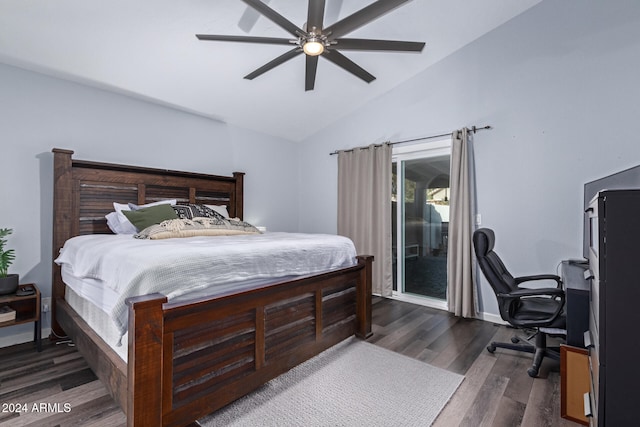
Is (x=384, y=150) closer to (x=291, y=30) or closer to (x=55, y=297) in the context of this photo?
(x=291, y=30)

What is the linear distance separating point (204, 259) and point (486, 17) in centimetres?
356

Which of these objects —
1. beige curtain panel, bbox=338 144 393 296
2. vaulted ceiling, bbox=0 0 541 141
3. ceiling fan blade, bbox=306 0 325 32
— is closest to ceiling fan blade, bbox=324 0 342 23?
vaulted ceiling, bbox=0 0 541 141

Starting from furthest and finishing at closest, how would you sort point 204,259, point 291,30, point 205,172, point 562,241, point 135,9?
point 205,172 < point 562,241 < point 135,9 < point 291,30 < point 204,259

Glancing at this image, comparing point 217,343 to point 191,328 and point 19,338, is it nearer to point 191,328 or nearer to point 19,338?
point 191,328

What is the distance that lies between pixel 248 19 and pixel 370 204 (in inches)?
100

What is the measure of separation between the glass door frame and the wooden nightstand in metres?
3.67

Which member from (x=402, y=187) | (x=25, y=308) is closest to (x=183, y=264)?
(x=25, y=308)

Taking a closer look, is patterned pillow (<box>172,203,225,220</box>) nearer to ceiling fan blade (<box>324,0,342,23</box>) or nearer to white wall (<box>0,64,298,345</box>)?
white wall (<box>0,64,298,345</box>)

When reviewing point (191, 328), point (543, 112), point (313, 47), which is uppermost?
point (313, 47)

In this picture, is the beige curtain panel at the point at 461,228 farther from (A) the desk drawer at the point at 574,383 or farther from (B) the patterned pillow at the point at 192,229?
(B) the patterned pillow at the point at 192,229

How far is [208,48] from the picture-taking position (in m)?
2.78

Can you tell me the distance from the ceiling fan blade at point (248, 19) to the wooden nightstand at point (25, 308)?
2787mm

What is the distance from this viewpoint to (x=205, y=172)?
396 cm

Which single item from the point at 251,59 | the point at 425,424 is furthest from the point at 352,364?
the point at 251,59
